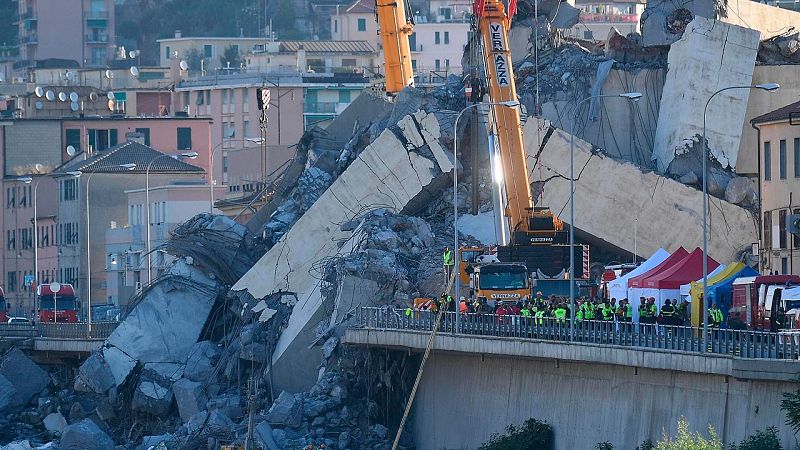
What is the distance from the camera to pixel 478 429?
2687 inches

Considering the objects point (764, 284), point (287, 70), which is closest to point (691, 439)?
point (764, 284)

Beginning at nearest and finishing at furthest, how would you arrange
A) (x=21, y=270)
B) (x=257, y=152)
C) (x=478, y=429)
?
(x=478, y=429)
(x=257, y=152)
(x=21, y=270)

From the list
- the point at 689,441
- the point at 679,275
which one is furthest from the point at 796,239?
the point at 689,441

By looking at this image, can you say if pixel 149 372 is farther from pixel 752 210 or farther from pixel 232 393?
pixel 752 210

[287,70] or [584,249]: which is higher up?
[287,70]

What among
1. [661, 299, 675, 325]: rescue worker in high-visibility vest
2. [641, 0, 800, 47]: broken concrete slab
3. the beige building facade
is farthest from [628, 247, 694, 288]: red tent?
[641, 0, 800, 47]: broken concrete slab

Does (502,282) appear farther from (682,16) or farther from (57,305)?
(57,305)

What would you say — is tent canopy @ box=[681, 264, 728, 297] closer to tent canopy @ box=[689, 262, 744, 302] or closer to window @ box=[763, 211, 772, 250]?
tent canopy @ box=[689, 262, 744, 302]

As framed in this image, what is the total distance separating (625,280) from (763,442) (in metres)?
16.5

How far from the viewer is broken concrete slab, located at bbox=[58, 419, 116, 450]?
8181 cm

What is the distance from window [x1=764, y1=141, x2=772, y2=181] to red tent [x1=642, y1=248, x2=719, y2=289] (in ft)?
25.4

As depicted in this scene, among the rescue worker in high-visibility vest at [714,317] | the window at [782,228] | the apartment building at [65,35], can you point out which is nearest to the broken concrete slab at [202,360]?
the window at [782,228]

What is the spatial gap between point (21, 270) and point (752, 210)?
6618cm

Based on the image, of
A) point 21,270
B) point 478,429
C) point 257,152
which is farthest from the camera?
point 21,270
